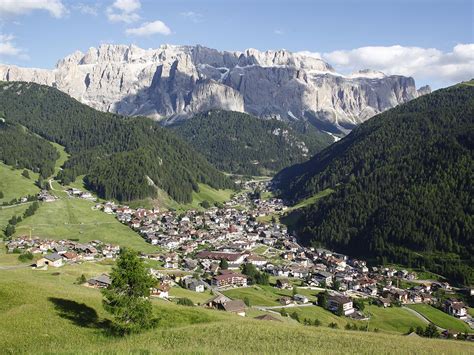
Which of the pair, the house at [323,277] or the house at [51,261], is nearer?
the house at [51,261]

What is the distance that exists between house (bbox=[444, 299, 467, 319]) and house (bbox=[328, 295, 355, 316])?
88.3 ft

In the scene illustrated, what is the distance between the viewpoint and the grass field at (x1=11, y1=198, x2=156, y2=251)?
170 m

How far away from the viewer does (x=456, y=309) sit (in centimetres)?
11762

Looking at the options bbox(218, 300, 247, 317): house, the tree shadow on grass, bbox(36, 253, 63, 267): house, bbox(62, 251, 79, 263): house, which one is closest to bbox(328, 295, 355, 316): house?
bbox(218, 300, 247, 317): house

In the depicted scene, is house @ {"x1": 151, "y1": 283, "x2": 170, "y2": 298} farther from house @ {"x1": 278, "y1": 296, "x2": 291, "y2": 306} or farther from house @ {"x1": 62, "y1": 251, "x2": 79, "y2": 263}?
house @ {"x1": 62, "y1": 251, "x2": 79, "y2": 263}

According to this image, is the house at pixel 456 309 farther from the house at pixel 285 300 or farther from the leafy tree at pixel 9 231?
the leafy tree at pixel 9 231

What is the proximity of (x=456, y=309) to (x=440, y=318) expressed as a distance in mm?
6198

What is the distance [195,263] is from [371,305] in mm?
58541

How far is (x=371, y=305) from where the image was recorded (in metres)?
123

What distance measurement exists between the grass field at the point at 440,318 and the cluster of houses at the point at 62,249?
9279 cm

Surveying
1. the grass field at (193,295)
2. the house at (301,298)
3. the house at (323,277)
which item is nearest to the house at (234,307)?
the grass field at (193,295)

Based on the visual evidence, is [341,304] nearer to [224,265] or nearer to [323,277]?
[323,277]

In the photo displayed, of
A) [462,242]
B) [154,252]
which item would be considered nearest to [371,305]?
[462,242]

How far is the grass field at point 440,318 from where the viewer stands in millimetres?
108500
